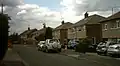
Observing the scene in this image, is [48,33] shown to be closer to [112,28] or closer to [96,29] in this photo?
[96,29]

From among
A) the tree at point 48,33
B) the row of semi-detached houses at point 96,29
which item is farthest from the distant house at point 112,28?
the tree at point 48,33

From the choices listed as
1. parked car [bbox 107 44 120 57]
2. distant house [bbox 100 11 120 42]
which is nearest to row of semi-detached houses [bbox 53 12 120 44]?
distant house [bbox 100 11 120 42]

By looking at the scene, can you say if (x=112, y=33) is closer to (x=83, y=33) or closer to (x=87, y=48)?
(x=87, y=48)

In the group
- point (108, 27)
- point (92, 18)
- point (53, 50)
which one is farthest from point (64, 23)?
point (53, 50)

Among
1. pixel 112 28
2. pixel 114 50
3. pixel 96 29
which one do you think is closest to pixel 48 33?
pixel 96 29

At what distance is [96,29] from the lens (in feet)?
211

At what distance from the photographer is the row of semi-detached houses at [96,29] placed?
47.9m

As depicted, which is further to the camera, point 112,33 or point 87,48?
point 112,33

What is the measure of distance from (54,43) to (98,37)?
24.5 m

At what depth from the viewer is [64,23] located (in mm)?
101812

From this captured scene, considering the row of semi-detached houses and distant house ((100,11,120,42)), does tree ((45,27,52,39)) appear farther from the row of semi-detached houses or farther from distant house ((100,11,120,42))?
distant house ((100,11,120,42))

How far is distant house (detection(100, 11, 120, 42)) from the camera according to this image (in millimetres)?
46469

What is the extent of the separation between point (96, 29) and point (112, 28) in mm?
15216

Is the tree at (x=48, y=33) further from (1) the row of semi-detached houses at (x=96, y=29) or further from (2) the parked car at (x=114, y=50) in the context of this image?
(2) the parked car at (x=114, y=50)
